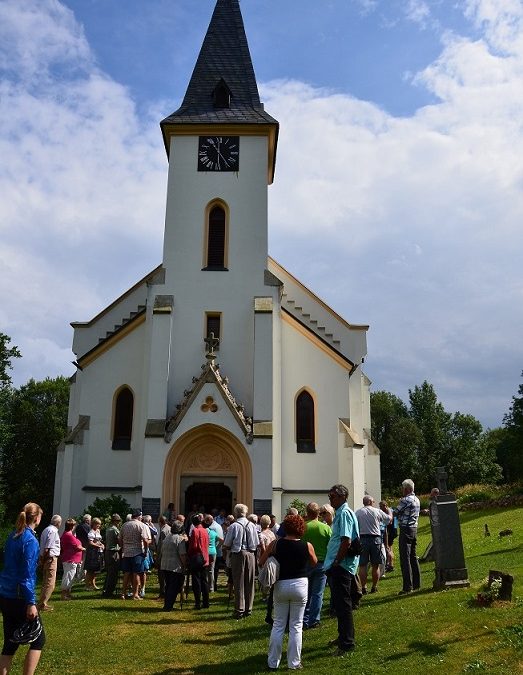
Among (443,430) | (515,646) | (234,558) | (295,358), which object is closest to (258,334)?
(295,358)

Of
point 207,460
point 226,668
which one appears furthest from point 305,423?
point 226,668

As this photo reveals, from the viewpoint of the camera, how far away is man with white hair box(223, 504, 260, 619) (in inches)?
476

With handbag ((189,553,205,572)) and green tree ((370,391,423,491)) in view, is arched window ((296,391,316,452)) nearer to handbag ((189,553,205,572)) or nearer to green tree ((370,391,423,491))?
handbag ((189,553,205,572))

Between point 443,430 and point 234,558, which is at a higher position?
point 443,430

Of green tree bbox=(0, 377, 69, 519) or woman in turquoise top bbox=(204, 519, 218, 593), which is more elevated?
green tree bbox=(0, 377, 69, 519)

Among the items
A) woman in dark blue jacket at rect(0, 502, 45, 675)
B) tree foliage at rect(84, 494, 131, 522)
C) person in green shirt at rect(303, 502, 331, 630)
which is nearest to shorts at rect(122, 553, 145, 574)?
person in green shirt at rect(303, 502, 331, 630)

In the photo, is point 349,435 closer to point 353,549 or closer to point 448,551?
point 448,551

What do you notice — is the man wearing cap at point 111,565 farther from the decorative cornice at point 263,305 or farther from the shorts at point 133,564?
the decorative cornice at point 263,305

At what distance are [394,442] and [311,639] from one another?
63.3 m

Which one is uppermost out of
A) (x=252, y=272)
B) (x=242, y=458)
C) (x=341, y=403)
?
(x=252, y=272)

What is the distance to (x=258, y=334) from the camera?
23.9m

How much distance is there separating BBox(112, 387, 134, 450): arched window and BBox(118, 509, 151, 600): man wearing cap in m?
10.2

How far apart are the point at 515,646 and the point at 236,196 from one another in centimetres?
2121

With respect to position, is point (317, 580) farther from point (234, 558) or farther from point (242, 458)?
point (242, 458)
